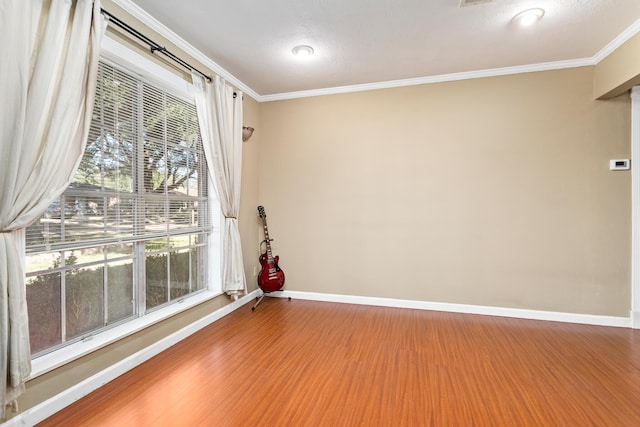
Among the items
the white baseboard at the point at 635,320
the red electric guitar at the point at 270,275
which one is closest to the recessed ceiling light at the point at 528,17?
the white baseboard at the point at 635,320

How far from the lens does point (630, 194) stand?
9.36 ft

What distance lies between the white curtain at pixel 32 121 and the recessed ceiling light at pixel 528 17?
300 centimetres

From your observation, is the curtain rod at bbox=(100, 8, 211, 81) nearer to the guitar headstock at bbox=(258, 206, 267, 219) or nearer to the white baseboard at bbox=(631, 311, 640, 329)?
the guitar headstock at bbox=(258, 206, 267, 219)

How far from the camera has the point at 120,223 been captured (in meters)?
2.15

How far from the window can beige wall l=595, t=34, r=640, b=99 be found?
13.1ft

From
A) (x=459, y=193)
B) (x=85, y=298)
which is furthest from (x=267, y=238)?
(x=459, y=193)

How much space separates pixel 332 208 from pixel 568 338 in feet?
8.90

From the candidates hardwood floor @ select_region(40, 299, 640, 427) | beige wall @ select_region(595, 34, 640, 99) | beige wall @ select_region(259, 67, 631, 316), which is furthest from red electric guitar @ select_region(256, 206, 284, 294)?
beige wall @ select_region(595, 34, 640, 99)

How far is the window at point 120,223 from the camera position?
1767 mm

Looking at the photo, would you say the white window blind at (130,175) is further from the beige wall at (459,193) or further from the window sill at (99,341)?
the beige wall at (459,193)

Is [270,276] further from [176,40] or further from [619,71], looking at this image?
[619,71]

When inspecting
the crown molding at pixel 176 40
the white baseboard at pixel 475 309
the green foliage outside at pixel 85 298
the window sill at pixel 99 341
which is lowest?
the white baseboard at pixel 475 309

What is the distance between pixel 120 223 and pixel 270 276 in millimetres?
1853

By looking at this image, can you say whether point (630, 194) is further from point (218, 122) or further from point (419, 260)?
point (218, 122)
